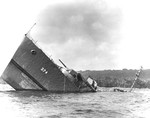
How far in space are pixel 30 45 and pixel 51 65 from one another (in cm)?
259

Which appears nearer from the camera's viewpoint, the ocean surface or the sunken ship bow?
the ocean surface

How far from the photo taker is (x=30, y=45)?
78.9 ft

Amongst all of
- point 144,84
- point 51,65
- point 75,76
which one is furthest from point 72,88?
point 144,84

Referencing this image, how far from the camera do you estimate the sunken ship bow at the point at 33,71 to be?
2398 cm

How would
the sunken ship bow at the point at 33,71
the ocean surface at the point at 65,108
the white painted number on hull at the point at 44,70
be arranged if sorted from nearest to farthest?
the ocean surface at the point at 65,108 < the sunken ship bow at the point at 33,71 < the white painted number on hull at the point at 44,70

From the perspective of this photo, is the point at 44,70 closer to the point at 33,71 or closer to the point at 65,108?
the point at 33,71

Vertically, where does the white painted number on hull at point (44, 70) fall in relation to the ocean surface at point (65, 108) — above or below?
above

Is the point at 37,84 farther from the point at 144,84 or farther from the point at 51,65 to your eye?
the point at 144,84

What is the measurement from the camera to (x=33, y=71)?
79.0 ft

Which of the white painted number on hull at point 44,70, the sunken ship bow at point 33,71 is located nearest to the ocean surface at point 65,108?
the sunken ship bow at point 33,71

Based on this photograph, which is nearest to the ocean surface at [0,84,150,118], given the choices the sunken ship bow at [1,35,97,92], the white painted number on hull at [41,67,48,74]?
the sunken ship bow at [1,35,97,92]

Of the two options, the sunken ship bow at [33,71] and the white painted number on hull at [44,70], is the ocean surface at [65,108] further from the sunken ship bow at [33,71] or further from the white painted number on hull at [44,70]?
the white painted number on hull at [44,70]

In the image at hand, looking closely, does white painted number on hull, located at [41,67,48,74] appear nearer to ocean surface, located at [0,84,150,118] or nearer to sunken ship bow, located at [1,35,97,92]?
sunken ship bow, located at [1,35,97,92]

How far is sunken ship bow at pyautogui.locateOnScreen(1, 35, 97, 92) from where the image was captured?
24.0 m
